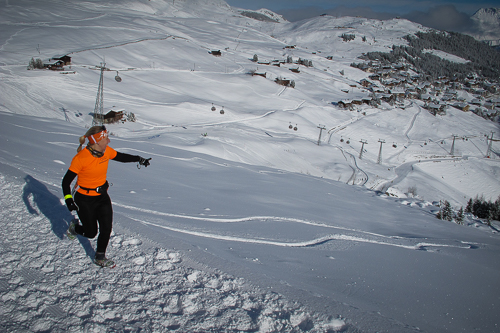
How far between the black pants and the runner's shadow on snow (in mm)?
292

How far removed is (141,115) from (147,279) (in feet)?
95.3

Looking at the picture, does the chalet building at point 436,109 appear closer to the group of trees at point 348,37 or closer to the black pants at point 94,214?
the black pants at point 94,214

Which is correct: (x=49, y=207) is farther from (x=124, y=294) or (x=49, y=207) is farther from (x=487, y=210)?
(x=487, y=210)

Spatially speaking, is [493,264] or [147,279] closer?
[147,279]

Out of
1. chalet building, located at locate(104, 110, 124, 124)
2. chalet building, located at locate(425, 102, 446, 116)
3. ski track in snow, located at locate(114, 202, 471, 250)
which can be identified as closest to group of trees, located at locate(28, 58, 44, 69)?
chalet building, located at locate(104, 110, 124, 124)

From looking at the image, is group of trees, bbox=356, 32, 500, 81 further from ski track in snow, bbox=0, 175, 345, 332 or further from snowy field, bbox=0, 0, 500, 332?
ski track in snow, bbox=0, 175, 345, 332

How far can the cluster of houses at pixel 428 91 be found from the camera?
229 ft

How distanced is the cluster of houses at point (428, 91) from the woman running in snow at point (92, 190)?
5627 centimetres

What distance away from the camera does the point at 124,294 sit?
2.52 meters

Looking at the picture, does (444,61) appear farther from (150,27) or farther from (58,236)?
(58,236)

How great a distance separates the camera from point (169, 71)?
48.0 m

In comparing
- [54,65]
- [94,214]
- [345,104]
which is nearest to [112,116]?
[54,65]

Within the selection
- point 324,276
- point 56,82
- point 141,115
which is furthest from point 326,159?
point 56,82

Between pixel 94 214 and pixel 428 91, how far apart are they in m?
115
